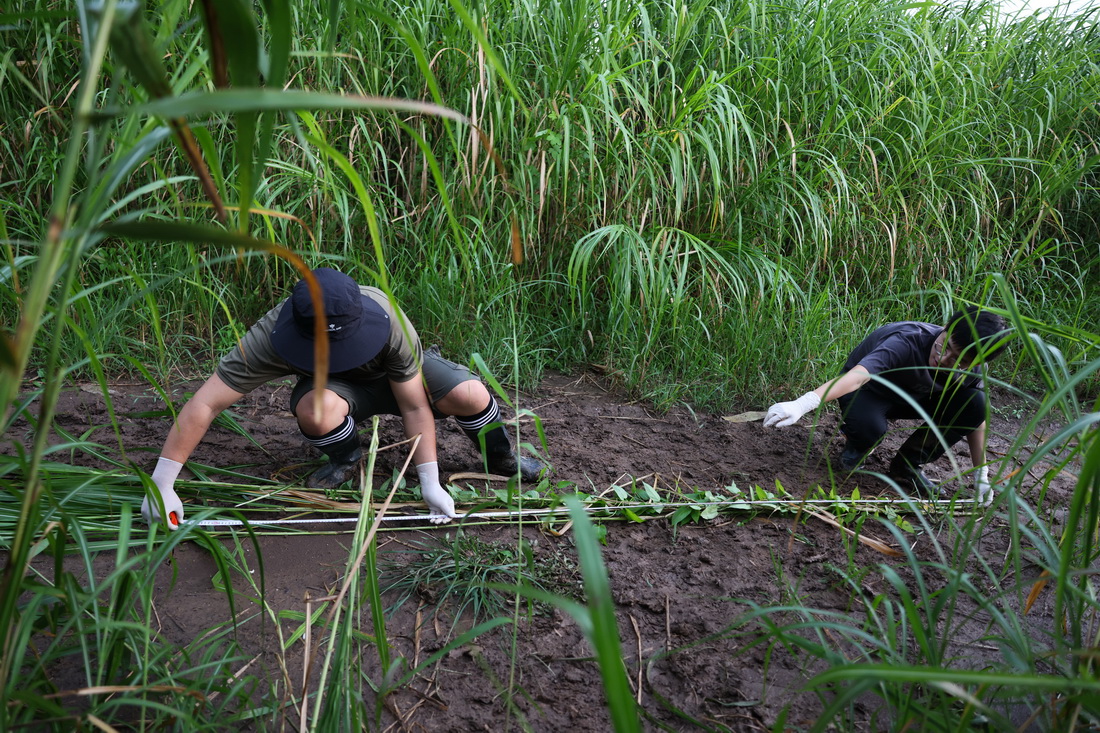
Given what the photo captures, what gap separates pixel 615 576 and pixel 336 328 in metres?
1.03

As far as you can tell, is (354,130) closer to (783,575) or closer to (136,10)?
(783,575)

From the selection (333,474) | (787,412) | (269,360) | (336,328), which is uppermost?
(336,328)

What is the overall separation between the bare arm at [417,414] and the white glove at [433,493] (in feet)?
0.09

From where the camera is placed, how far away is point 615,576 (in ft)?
6.21

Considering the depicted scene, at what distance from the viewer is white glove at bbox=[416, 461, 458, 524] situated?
82.4 inches

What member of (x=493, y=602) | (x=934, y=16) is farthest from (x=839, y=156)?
(x=493, y=602)

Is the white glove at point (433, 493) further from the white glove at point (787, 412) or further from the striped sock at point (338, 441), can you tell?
the white glove at point (787, 412)

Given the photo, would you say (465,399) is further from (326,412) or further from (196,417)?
(196,417)

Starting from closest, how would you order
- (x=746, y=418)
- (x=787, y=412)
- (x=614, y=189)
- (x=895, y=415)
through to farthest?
(x=787, y=412)
(x=895, y=415)
(x=746, y=418)
(x=614, y=189)

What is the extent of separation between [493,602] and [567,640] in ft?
0.70

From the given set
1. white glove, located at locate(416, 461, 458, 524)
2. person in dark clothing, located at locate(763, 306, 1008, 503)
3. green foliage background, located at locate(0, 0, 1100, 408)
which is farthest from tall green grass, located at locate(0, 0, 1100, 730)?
white glove, located at locate(416, 461, 458, 524)

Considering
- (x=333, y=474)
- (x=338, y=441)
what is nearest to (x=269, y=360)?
(x=338, y=441)

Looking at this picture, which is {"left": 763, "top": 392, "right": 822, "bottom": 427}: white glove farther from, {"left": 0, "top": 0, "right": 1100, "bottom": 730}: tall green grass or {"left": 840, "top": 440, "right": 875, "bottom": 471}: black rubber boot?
{"left": 0, "top": 0, "right": 1100, "bottom": 730}: tall green grass

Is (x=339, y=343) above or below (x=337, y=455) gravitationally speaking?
above
